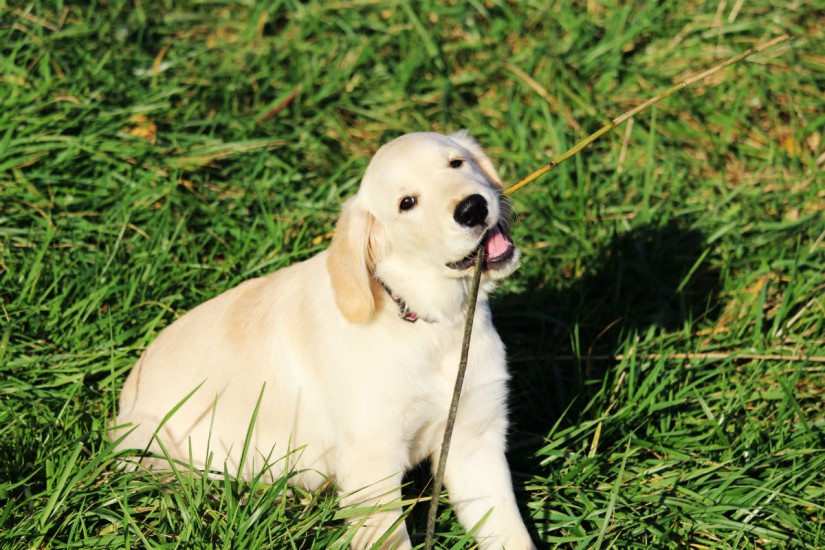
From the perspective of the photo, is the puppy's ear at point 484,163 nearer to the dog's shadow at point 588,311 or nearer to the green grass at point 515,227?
the green grass at point 515,227

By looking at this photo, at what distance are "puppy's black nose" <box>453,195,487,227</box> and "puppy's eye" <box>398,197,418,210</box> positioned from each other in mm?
189

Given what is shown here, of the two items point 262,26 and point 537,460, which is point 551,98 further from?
point 537,460

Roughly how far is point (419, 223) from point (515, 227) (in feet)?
5.21

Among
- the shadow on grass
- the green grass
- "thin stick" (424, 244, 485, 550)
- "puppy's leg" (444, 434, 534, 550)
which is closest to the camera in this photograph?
"thin stick" (424, 244, 485, 550)

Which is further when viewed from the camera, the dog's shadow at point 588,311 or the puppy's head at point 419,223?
the dog's shadow at point 588,311

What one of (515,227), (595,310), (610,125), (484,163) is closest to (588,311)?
(595,310)

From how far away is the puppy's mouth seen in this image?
2.61m

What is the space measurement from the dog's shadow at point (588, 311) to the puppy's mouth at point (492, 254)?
0.79 meters

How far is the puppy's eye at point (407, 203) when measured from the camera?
263 centimetres

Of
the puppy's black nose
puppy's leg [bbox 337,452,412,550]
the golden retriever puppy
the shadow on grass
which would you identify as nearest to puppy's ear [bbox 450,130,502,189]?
the golden retriever puppy

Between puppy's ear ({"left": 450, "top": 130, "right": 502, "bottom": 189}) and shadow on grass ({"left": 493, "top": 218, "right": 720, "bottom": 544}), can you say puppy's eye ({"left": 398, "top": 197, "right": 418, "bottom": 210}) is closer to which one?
puppy's ear ({"left": 450, "top": 130, "right": 502, "bottom": 189})

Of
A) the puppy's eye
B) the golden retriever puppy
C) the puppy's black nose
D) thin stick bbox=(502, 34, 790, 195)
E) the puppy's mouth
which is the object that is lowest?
the golden retriever puppy

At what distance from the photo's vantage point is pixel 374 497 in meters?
2.55

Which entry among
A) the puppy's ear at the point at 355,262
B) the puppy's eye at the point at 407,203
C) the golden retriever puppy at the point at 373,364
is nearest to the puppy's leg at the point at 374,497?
the golden retriever puppy at the point at 373,364
